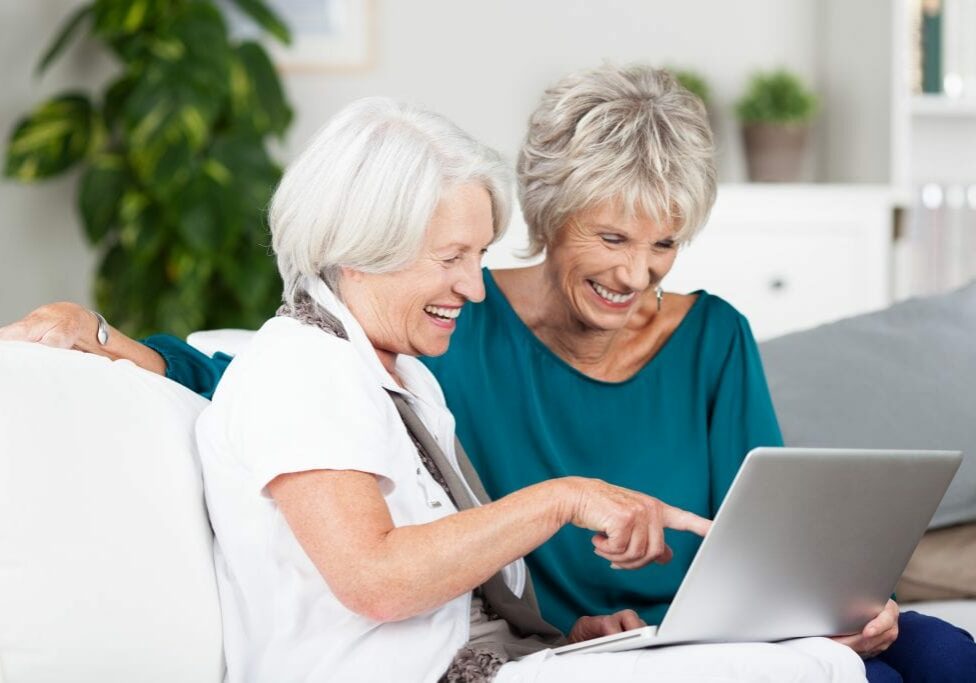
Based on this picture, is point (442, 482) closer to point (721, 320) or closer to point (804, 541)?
point (804, 541)

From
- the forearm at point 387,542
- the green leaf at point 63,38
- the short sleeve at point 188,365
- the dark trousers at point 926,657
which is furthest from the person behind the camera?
the green leaf at point 63,38

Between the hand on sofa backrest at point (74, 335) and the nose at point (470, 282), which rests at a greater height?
the nose at point (470, 282)

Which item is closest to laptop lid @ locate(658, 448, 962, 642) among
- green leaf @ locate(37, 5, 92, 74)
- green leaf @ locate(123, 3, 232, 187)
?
green leaf @ locate(123, 3, 232, 187)

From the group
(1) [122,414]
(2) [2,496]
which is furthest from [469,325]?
(2) [2,496]

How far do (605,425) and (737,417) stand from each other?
0.62ft

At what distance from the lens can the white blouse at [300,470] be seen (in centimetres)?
125

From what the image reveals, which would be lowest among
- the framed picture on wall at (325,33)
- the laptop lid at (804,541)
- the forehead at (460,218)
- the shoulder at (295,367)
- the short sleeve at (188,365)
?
the laptop lid at (804,541)

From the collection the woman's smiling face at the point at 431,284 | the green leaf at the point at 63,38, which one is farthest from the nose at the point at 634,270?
the green leaf at the point at 63,38

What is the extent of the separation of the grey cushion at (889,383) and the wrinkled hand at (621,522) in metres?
0.88

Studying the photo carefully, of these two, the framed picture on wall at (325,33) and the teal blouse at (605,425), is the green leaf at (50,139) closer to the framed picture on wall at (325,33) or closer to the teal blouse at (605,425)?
the framed picture on wall at (325,33)

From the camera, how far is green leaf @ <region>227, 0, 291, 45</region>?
3742mm

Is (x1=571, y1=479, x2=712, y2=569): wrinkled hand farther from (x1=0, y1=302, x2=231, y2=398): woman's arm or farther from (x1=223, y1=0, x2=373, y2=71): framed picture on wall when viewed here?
(x1=223, y1=0, x2=373, y2=71): framed picture on wall

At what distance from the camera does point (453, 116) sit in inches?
161

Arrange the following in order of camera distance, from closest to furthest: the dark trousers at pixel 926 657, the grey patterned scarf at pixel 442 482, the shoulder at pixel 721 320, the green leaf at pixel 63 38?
the grey patterned scarf at pixel 442 482 → the dark trousers at pixel 926 657 → the shoulder at pixel 721 320 → the green leaf at pixel 63 38
